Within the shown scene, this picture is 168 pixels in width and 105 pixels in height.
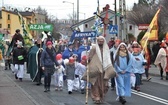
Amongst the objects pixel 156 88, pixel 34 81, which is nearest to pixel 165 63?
pixel 156 88

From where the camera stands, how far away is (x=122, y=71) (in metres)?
12.6

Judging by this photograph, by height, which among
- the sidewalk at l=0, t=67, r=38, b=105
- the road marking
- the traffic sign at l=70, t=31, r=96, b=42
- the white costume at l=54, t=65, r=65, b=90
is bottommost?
the road marking

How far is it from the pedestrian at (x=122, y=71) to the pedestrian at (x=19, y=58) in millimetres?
6715

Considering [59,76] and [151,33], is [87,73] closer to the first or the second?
[59,76]

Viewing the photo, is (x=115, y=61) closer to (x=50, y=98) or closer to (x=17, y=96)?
(x=50, y=98)

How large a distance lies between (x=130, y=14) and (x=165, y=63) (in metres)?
49.3

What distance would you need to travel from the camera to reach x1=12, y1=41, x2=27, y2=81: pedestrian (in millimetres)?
18516

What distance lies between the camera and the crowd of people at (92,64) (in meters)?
12.5

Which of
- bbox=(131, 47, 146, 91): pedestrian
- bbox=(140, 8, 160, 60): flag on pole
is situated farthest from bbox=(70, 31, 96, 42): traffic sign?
bbox=(140, 8, 160, 60): flag on pole

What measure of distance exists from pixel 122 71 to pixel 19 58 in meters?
7.04

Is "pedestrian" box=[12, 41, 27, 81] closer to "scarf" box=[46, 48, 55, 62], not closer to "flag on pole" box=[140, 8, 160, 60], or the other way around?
"scarf" box=[46, 48, 55, 62]

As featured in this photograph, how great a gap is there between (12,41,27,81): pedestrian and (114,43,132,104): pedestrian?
264 inches

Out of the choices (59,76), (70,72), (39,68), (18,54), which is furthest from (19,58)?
(70,72)

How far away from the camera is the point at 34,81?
59.1 feet
